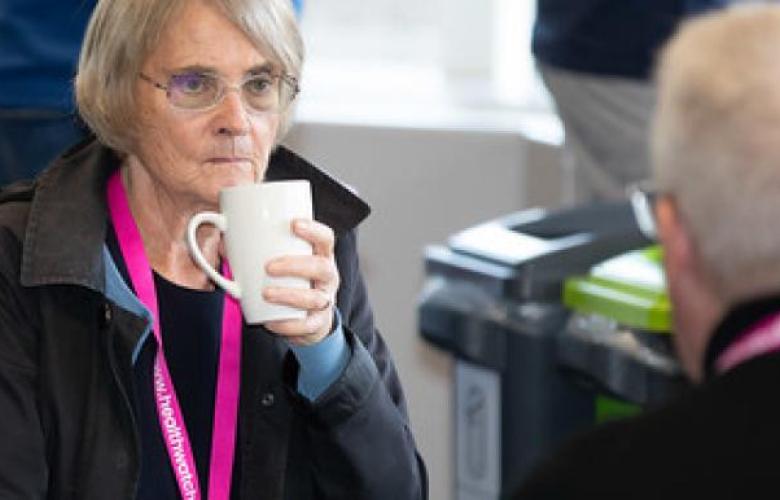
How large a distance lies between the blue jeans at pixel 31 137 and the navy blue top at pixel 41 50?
0.06ft

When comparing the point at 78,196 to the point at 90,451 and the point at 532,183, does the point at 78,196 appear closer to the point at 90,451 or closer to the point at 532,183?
the point at 90,451

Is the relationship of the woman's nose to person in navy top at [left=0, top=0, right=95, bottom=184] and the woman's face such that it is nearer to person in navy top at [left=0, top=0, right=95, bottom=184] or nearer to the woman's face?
the woman's face

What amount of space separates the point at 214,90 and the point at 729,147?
1.01 meters

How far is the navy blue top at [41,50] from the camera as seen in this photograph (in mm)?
3352

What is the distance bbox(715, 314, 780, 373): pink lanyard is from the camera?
1569mm

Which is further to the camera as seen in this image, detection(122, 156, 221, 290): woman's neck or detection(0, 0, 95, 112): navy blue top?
detection(0, 0, 95, 112): navy blue top

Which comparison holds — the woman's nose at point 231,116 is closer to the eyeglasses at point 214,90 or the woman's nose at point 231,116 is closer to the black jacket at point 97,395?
the eyeglasses at point 214,90

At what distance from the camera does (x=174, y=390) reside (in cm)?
243

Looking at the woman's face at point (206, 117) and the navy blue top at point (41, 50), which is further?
the navy blue top at point (41, 50)

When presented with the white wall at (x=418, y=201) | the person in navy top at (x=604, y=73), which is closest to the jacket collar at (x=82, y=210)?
the person in navy top at (x=604, y=73)

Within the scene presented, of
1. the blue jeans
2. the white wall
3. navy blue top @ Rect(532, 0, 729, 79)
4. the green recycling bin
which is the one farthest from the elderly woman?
the white wall

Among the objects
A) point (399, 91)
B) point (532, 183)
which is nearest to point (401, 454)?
point (532, 183)

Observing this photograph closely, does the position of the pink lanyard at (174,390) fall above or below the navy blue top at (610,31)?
below

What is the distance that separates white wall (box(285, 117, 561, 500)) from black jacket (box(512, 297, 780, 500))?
8.80 feet
